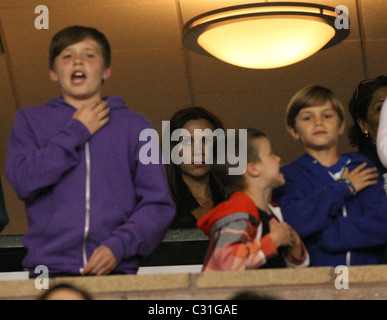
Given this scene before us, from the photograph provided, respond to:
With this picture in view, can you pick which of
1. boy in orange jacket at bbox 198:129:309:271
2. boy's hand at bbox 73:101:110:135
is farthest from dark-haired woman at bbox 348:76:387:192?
boy's hand at bbox 73:101:110:135

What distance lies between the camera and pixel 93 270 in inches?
128

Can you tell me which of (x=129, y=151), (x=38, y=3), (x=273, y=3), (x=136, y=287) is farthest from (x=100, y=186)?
(x=38, y=3)

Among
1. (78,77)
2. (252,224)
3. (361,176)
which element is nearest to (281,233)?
(252,224)

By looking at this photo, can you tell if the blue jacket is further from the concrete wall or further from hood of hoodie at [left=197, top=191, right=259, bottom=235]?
the concrete wall

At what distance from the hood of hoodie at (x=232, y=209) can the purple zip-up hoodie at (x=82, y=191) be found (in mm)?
156

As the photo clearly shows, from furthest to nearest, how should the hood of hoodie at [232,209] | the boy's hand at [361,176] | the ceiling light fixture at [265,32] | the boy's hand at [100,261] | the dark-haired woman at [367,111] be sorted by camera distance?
the ceiling light fixture at [265,32]
the dark-haired woman at [367,111]
the boy's hand at [361,176]
the hood of hoodie at [232,209]
the boy's hand at [100,261]

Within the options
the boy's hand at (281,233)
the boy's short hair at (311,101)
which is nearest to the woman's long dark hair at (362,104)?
the boy's short hair at (311,101)

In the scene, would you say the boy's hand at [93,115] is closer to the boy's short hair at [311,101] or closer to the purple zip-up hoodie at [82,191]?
the purple zip-up hoodie at [82,191]

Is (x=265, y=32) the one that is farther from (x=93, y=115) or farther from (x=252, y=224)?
(x=252, y=224)

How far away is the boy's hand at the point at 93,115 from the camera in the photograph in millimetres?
3473

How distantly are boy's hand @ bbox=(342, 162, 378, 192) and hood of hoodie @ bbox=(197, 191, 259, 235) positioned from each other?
1.46ft

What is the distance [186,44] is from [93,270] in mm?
3474

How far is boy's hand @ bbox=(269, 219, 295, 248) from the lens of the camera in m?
3.35
